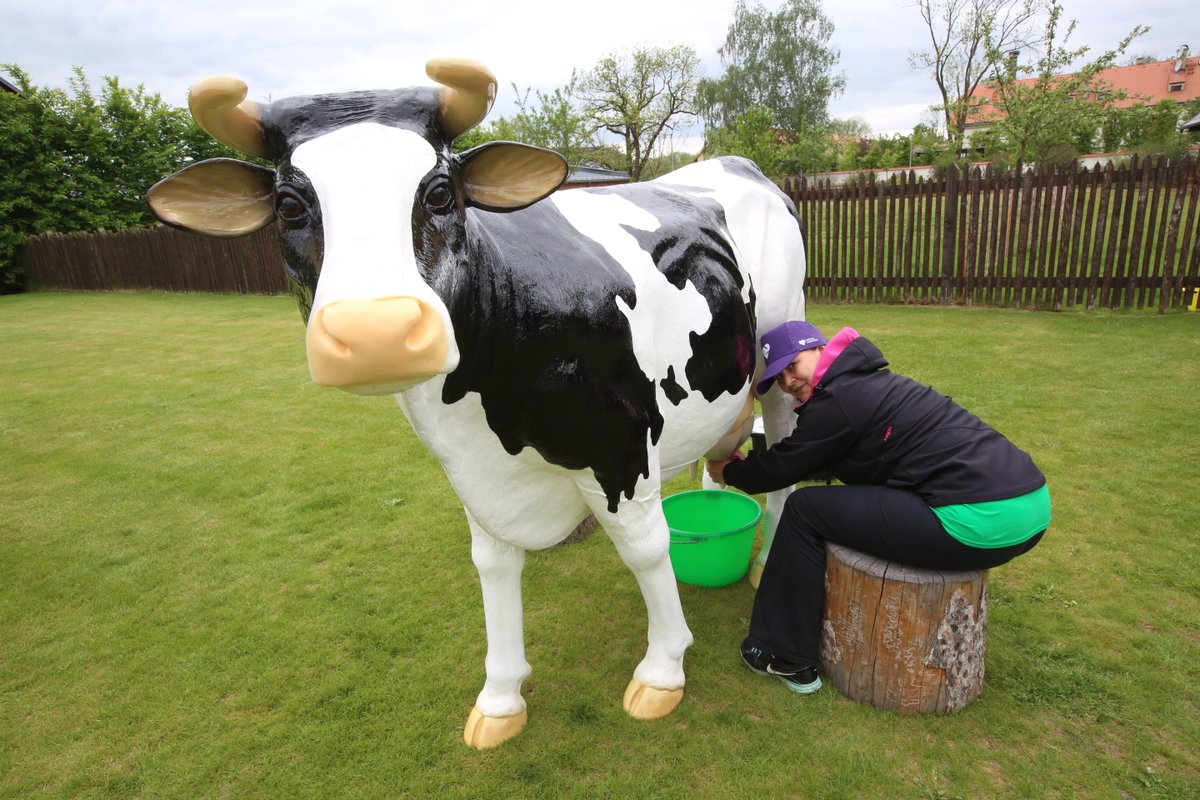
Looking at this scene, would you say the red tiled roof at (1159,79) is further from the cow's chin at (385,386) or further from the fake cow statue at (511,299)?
the cow's chin at (385,386)

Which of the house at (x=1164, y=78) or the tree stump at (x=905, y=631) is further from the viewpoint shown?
the house at (x=1164, y=78)

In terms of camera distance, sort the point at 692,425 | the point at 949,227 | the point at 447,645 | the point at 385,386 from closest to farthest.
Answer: the point at 385,386, the point at 692,425, the point at 447,645, the point at 949,227

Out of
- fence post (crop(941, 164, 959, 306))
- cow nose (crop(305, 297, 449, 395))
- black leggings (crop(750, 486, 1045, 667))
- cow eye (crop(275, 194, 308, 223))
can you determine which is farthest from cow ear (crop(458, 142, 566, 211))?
fence post (crop(941, 164, 959, 306))

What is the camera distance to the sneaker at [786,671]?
244cm

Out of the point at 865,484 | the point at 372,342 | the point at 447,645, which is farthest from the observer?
the point at 447,645

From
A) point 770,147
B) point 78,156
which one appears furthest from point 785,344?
point 770,147

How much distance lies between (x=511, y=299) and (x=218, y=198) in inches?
25.3

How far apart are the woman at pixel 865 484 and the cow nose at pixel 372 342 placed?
151 cm

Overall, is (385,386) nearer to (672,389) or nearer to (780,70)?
(672,389)

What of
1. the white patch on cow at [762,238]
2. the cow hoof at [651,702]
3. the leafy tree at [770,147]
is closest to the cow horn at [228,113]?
the white patch on cow at [762,238]

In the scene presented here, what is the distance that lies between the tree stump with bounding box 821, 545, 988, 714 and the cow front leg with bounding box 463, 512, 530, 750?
1066 millimetres

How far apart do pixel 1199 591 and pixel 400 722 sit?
10.5 ft

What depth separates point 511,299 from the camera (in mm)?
1641

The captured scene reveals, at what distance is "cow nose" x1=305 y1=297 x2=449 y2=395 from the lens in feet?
3.64
